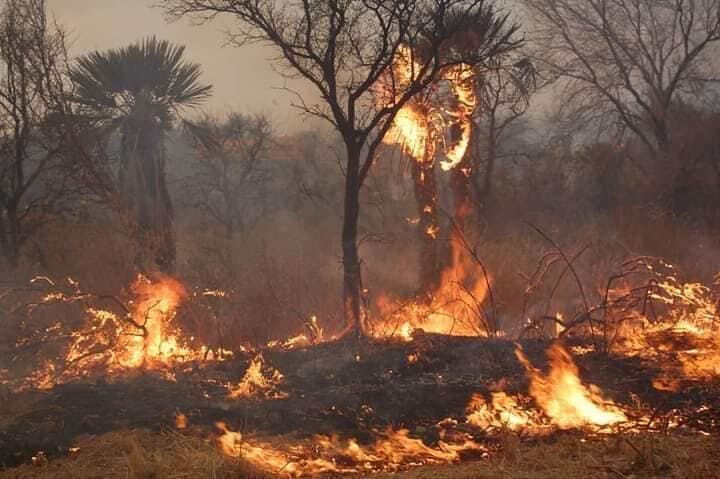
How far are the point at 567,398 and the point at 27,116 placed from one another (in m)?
11.9

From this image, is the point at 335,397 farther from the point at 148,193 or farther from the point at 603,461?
the point at 148,193

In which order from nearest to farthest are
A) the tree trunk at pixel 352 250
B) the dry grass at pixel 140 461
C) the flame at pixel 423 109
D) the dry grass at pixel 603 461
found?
the dry grass at pixel 603 461 < the dry grass at pixel 140 461 < the tree trunk at pixel 352 250 < the flame at pixel 423 109

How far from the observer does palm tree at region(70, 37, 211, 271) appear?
432 inches

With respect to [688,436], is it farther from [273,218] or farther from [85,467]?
[273,218]

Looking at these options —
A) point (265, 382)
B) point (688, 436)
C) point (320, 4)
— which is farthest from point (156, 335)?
point (688, 436)

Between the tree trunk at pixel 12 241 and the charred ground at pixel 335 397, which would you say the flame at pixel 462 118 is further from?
the tree trunk at pixel 12 241

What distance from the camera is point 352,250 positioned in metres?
8.88

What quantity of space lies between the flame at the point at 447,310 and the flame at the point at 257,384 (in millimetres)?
1674

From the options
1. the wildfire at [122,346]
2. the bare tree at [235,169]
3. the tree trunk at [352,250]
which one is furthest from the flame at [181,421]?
the bare tree at [235,169]

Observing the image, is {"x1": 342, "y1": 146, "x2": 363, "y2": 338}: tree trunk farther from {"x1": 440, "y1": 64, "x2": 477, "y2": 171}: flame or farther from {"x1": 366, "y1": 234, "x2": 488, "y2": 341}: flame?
{"x1": 440, "y1": 64, "x2": 477, "y2": 171}: flame

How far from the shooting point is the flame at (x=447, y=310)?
29.8 ft

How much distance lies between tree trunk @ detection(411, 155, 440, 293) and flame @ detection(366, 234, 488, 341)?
23 centimetres

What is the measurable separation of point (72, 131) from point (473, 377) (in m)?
7.34

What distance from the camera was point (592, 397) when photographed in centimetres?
612
